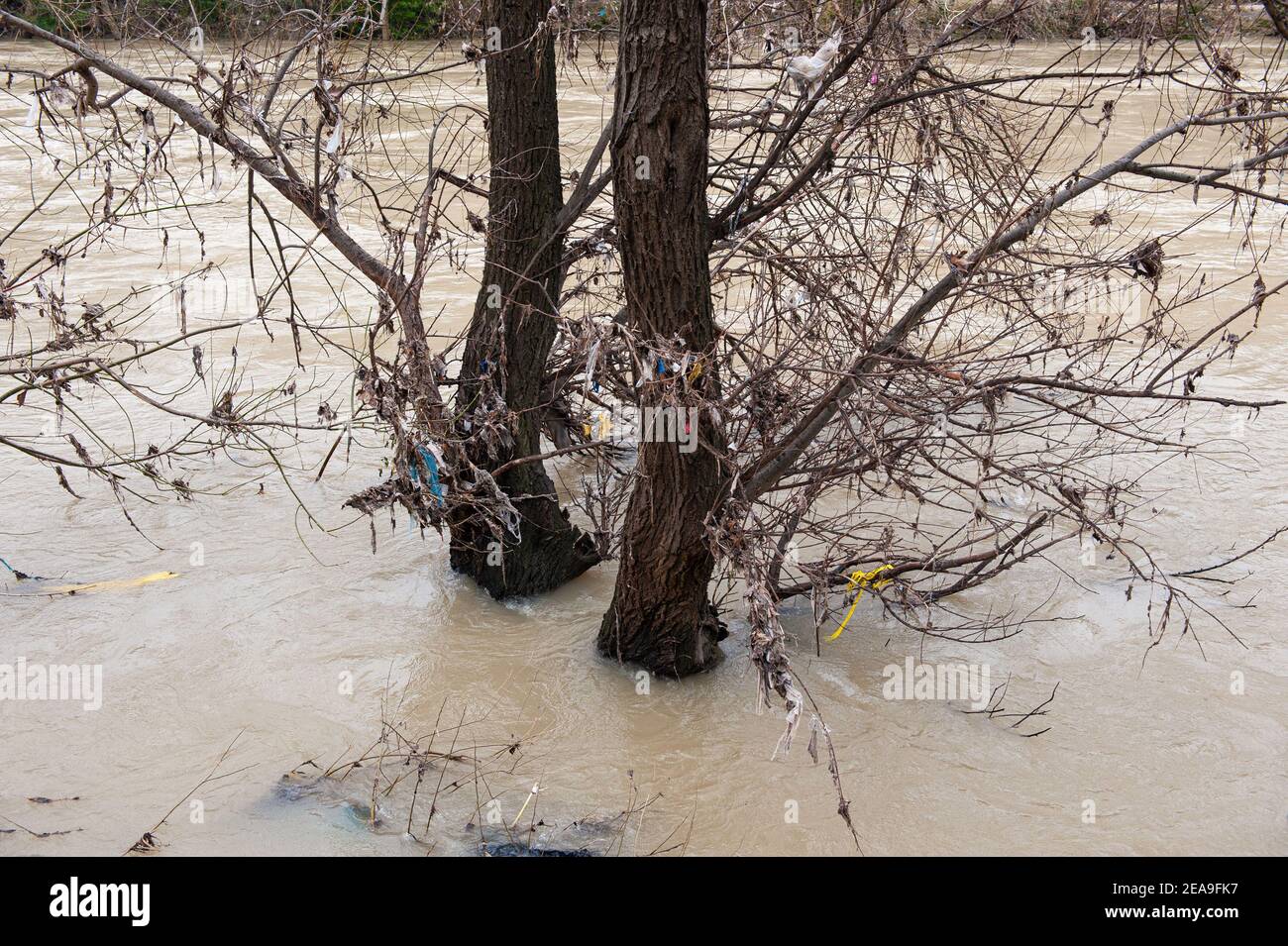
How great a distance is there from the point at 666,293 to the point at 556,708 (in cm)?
183

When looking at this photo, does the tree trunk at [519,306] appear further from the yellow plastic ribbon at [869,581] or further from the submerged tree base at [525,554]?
the yellow plastic ribbon at [869,581]

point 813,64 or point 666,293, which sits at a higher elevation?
point 813,64

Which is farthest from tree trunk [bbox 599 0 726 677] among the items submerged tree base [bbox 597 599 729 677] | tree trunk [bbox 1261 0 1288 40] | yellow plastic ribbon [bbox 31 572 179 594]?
yellow plastic ribbon [bbox 31 572 179 594]

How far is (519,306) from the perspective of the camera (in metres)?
5.54

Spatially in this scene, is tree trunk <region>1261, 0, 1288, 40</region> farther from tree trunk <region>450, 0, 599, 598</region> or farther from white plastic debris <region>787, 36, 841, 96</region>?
tree trunk <region>450, 0, 599, 598</region>

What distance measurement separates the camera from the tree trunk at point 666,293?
420 centimetres

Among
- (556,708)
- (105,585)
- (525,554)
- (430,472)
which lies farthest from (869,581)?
(105,585)

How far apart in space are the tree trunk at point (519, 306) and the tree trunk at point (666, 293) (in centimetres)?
76

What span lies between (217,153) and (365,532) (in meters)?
8.04

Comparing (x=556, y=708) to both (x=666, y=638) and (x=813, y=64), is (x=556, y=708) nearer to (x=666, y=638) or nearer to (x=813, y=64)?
(x=666, y=638)

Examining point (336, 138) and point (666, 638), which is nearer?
point (336, 138)
